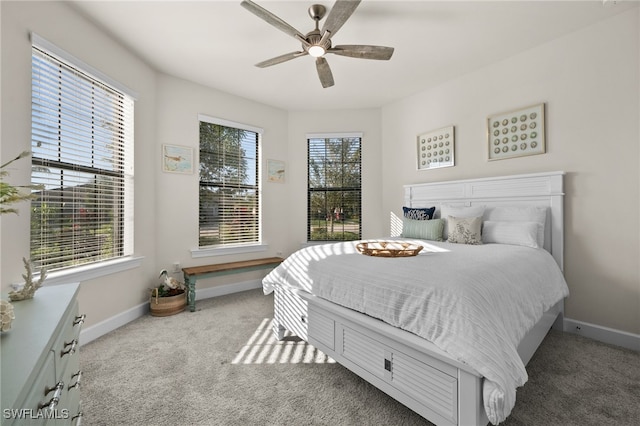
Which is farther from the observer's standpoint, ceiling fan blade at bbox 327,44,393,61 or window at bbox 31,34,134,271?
ceiling fan blade at bbox 327,44,393,61

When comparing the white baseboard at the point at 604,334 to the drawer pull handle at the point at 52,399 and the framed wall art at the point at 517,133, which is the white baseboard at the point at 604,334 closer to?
the framed wall art at the point at 517,133

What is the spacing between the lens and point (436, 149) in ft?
12.1

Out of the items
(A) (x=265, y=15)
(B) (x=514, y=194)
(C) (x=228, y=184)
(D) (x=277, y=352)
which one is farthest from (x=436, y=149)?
(D) (x=277, y=352)

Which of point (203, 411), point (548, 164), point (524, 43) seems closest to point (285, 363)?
point (203, 411)

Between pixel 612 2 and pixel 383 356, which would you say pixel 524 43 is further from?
pixel 383 356

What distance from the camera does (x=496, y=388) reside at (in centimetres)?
114

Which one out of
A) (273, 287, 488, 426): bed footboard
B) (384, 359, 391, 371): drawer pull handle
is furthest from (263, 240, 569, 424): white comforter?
(384, 359, 391, 371): drawer pull handle

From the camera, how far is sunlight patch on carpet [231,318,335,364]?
2096 mm

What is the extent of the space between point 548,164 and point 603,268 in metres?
1.06

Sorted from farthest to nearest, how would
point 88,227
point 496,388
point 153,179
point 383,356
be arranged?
1. point 153,179
2. point 88,227
3. point 383,356
4. point 496,388

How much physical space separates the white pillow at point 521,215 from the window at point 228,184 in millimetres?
3114

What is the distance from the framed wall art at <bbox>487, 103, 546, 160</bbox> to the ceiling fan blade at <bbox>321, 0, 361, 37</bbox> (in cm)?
220

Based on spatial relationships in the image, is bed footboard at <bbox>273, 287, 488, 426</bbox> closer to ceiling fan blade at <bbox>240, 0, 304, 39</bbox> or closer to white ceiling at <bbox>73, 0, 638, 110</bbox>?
ceiling fan blade at <bbox>240, 0, 304, 39</bbox>

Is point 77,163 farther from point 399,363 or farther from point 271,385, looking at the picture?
point 399,363
